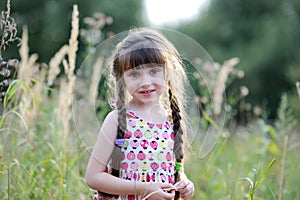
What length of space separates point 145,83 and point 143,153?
0.82ft

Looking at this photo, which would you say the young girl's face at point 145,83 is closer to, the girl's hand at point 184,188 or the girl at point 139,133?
the girl at point 139,133

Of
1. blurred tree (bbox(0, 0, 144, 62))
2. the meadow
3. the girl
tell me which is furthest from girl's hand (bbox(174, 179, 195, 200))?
blurred tree (bbox(0, 0, 144, 62))

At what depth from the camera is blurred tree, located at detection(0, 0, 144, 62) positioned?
59.2 feet

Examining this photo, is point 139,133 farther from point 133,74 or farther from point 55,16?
point 55,16

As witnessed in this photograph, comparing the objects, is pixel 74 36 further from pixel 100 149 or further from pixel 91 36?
pixel 91 36

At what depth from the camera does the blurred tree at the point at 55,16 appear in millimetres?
18047

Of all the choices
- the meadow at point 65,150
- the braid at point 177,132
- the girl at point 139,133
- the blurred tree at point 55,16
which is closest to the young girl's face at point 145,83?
the girl at point 139,133

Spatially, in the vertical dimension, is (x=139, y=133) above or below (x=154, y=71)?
below

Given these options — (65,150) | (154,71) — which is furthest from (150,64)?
(65,150)

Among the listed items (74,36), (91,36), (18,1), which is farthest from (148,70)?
(18,1)

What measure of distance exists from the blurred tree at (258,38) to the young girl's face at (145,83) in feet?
57.7

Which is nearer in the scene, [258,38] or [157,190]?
[157,190]

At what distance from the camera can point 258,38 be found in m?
23.1

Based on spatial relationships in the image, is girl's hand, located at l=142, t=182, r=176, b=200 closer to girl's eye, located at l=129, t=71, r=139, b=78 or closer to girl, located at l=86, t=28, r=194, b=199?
girl, located at l=86, t=28, r=194, b=199
